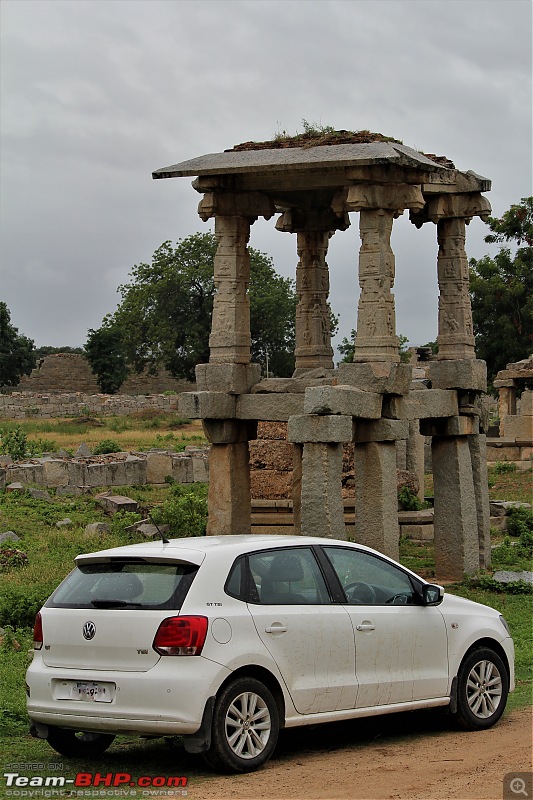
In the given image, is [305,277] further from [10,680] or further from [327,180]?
[10,680]

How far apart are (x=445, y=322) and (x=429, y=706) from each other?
9.46 m

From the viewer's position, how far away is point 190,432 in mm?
44719

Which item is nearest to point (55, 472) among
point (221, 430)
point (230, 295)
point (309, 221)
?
point (309, 221)

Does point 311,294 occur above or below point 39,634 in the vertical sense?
above

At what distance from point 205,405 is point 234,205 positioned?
266 cm

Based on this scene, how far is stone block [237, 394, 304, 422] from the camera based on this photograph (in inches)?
627

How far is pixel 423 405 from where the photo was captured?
55.0 feet

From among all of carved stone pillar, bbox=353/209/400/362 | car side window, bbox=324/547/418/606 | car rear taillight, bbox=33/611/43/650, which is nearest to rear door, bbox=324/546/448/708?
car side window, bbox=324/547/418/606

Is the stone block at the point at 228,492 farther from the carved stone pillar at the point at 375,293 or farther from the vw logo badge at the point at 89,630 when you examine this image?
the vw logo badge at the point at 89,630

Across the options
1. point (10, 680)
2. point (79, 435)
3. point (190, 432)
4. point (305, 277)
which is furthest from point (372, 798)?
point (190, 432)

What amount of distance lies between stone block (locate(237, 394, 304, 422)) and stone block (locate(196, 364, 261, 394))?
0.19 m

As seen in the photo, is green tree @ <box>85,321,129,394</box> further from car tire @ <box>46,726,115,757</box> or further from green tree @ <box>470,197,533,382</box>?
car tire @ <box>46,726,115,757</box>

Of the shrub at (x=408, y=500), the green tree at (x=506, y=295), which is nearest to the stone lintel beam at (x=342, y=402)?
the shrub at (x=408, y=500)

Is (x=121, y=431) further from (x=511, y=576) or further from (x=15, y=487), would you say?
(x=511, y=576)
